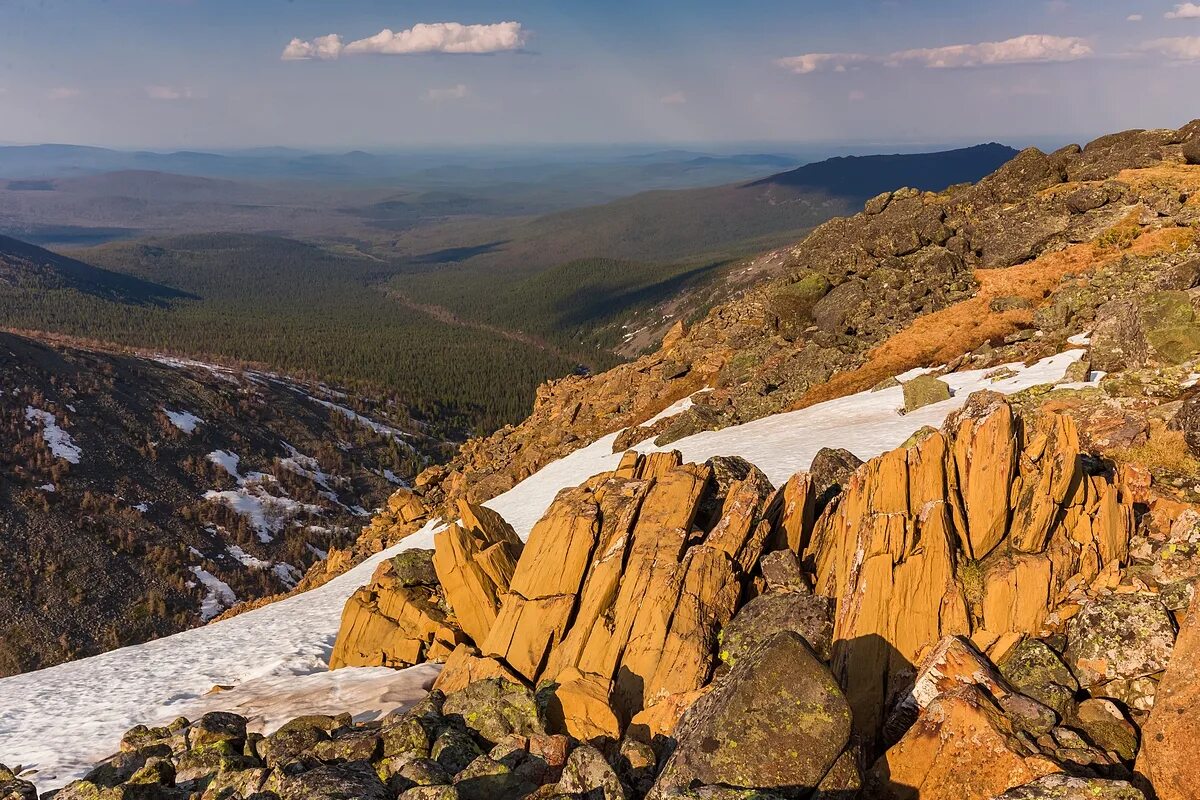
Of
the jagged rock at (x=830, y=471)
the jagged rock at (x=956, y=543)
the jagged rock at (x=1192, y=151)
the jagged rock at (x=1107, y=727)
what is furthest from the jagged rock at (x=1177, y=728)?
the jagged rock at (x=1192, y=151)

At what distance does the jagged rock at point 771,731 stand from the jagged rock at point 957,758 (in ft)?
3.64

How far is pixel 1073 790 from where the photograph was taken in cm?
955

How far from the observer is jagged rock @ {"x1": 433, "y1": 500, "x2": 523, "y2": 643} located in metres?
23.8

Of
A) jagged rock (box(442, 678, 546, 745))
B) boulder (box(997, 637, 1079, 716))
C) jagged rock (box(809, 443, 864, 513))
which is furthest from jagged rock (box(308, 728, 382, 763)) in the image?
jagged rock (box(809, 443, 864, 513))

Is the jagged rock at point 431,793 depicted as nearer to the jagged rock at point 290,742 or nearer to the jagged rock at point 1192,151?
the jagged rock at point 290,742

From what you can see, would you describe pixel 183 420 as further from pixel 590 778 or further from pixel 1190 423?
pixel 1190 423

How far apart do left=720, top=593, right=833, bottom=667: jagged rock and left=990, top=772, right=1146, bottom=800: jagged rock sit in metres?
5.83

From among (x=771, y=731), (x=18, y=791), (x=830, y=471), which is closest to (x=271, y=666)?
(x=18, y=791)

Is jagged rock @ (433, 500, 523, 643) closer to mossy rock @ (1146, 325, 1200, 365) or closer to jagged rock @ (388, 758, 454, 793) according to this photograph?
jagged rock @ (388, 758, 454, 793)

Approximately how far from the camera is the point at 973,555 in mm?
16844

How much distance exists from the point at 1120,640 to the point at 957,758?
444cm

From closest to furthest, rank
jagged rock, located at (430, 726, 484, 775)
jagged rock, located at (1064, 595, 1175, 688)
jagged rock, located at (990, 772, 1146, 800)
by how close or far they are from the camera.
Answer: jagged rock, located at (990, 772, 1146, 800) → jagged rock, located at (1064, 595, 1175, 688) → jagged rock, located at (430, 726, 484, 775)

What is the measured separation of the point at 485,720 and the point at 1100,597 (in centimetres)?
1348

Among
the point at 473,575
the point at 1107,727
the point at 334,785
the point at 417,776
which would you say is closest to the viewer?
the point at 1107,727
